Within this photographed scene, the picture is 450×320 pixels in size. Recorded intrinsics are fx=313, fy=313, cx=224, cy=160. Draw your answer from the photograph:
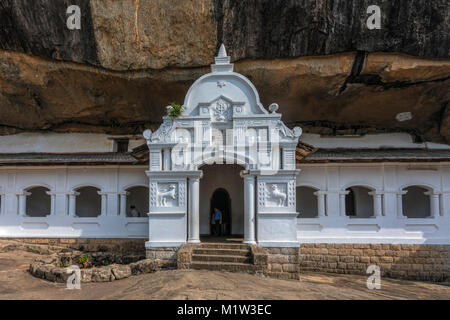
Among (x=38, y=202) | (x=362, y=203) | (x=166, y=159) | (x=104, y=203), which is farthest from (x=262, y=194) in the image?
(x=38, y=202)

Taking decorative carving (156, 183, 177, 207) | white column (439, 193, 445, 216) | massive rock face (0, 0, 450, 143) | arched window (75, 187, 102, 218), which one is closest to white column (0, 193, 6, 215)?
arched window (75, 187, 102, 218)

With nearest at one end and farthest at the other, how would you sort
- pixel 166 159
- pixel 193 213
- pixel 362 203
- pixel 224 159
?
pixel 193 213 → pixel 224 159 → pixel 166 159 → pixel 362 203

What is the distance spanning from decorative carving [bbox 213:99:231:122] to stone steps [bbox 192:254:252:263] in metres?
4.67

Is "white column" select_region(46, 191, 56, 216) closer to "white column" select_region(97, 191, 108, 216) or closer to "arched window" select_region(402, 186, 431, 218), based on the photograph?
"white column" select_region(97, 191, 108, 216)

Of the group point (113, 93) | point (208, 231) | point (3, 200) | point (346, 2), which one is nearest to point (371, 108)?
point (346, 2)

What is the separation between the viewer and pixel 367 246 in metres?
13.2

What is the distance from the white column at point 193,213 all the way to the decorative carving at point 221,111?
2333 millimetres

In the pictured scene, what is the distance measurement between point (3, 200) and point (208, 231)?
9858mm

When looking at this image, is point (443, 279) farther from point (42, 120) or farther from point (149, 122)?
point (42, 120)

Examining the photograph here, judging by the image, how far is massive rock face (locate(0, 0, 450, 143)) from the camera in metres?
12.6

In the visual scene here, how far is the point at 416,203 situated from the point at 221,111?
11554 mm

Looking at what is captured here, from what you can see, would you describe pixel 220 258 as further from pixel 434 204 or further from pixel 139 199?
pixel 434 204

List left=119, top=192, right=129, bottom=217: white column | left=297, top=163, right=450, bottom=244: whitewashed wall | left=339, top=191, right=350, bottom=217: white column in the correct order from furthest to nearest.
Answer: left=119, top=192, right=129, bottom=217: white column, left=339, top=191, right=350, bottom=217: white column, left=297, top=163, right=450, bottom=244: whitewashed wall

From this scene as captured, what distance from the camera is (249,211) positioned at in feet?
35.5
